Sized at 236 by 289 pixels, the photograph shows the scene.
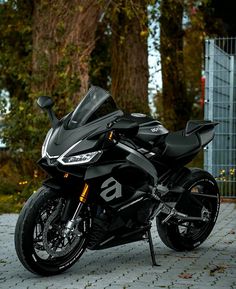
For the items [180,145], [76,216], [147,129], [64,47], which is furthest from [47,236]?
[64,47]

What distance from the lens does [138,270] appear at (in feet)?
22.0

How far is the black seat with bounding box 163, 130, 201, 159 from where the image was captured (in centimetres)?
704

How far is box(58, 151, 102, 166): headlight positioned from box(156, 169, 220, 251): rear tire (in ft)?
4.13

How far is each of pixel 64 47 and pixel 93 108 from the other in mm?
6555

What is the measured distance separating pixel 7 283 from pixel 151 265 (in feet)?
Result: 4.48

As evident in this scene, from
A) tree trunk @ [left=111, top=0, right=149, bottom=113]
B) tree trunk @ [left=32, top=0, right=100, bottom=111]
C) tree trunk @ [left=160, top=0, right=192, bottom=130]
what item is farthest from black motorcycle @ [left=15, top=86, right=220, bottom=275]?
tree trunk @ [left=160, top=0, right=192, bottom=130]

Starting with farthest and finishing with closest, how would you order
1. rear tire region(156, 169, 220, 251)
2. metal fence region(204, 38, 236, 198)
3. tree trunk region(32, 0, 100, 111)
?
1. tree trunk region(32, 0, 100, 111)
2. metal fence region(204, 38, 236, 198)
3. rear tire region(156, 169, 220, 251)

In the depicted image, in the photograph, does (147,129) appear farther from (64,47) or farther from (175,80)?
(175,80)

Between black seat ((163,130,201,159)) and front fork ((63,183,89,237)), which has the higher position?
black seat ((163,130,201,159))

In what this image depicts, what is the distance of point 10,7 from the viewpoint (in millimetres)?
15836

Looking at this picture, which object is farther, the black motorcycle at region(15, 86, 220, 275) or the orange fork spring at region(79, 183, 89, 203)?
the orange fork spring at region(79, 183, 89, 203)

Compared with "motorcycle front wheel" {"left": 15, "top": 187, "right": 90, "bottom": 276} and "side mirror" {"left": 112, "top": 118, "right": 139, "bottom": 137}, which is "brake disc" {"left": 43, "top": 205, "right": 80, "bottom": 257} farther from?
"side mirror" {"left": 112, "top": 118, "right": 139, "bottom": 137}

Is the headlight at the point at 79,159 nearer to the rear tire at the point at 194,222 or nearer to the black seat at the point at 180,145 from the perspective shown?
the black seat at the point at 180,145

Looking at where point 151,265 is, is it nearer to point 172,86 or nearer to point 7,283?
point 7,283
